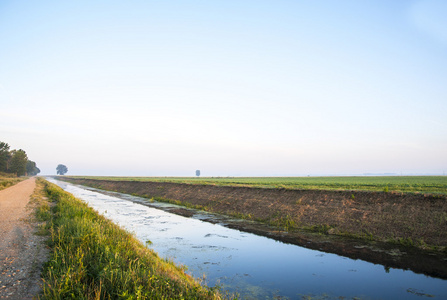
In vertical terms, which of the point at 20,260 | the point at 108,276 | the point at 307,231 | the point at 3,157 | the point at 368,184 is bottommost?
the point at 307,231

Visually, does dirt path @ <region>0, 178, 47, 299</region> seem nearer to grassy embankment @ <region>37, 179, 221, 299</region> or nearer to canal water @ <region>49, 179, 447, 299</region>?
grassy embankment @ <region>37, 179, 221, 299</region>

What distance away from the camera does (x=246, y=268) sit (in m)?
10.6

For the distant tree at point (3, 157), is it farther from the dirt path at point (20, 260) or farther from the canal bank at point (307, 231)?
the dirt path at point (20, 260)

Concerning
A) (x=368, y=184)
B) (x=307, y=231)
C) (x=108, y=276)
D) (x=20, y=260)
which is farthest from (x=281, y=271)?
(x=368, y=184)

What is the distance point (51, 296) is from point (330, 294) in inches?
303

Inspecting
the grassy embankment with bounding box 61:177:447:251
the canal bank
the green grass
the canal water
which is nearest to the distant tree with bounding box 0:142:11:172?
the green grass

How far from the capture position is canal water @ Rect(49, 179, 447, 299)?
27.5ft

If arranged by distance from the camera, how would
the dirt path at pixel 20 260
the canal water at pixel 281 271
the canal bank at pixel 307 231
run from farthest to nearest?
1. the canal bank at pixel 307 231
2. the canal water at pixel 281 271
3. the dirt path at pixel 20 260

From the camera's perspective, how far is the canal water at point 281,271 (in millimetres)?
8367

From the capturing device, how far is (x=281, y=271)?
33.9ft

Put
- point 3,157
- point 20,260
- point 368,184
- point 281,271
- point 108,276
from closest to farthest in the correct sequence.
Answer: point 108,276, point 20,260, point 281,271, point 368,184, point 3,157

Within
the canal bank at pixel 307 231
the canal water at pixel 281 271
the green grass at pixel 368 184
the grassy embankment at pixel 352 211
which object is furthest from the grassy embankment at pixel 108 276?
the green grass at pixel 368 184

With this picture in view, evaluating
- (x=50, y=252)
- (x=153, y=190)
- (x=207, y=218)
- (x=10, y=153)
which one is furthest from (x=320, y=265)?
(x=10, y=153)

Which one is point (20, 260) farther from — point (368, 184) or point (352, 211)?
point (368, 184)
